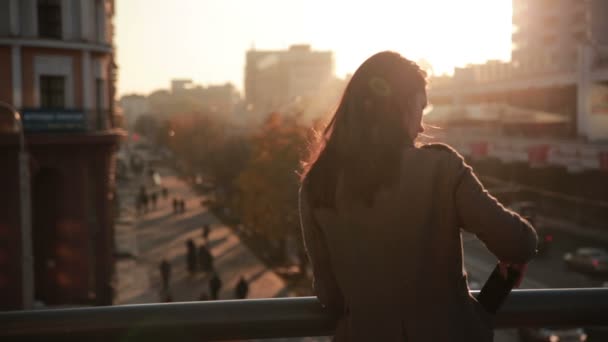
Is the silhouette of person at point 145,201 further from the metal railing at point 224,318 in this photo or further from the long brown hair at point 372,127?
the long brown hair at point 372,127

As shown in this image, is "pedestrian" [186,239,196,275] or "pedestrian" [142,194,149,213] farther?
"pedestrian" [142,194,149,213]

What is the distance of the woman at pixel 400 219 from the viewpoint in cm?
202

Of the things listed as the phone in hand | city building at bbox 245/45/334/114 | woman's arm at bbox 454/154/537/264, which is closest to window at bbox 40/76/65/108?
the phone in hand

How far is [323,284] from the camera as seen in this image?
2287 mm

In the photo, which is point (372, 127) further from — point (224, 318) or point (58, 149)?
point (58, 149)

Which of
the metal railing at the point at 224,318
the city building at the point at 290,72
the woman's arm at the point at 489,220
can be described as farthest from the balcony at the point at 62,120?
the city building at the point at 290,72

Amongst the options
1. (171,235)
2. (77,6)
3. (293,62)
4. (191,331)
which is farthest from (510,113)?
(293,62)

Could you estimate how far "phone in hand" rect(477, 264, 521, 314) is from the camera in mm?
2213

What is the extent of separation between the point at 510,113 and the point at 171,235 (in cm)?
1672

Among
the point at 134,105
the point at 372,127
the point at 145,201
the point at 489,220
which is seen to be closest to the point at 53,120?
the point at 372,127

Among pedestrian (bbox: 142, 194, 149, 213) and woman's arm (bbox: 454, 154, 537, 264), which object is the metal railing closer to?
woman's arm (bbox: 454, 154, 537, 264)

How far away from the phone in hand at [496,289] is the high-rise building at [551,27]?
45.0 meters

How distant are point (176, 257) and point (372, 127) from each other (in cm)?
2952

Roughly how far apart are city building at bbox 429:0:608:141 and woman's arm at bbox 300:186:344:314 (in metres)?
29.7
